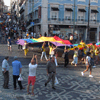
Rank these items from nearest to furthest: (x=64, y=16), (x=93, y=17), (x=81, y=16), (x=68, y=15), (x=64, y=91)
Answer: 1. (x=64, y=91)
2. (x=64, y=16)
3. (x=68, y=15)
4. (x=81, y=16)
5. (x=93, y=17)

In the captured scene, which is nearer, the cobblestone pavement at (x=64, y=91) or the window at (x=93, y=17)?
the cobblestone pavement at (x=64, y=91)

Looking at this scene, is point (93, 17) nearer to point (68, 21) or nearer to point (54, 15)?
point (68, 21)

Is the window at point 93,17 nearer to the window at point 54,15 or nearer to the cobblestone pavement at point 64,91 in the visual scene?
the window at point 54,15

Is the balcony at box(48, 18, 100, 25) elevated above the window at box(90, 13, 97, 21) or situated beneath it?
situated beneath

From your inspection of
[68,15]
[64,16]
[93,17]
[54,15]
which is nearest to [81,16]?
[93,17]

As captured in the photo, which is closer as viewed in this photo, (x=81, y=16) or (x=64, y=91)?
(x=64, y=91)

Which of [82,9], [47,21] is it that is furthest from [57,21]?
[82,9]

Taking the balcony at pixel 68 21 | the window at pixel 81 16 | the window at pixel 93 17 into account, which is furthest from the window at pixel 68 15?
the window at pixel 93 17

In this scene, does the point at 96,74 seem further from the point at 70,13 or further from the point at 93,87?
the point at 70,13

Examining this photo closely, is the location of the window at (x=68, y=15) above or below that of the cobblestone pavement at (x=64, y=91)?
above

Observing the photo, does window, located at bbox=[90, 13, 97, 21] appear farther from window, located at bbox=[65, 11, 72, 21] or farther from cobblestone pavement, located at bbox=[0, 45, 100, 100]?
cobblestone pavement, located at bbox=[0, 45, 100, 100]

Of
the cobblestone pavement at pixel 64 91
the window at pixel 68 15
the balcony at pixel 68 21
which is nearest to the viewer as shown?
the cobblestone pavement at pixel 64 91

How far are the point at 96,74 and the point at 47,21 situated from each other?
25.3 metres

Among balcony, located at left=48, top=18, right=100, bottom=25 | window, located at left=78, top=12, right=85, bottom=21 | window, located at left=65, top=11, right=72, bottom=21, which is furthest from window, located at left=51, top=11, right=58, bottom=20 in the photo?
window, located at left=78, top=12, right=85, bottom=21
